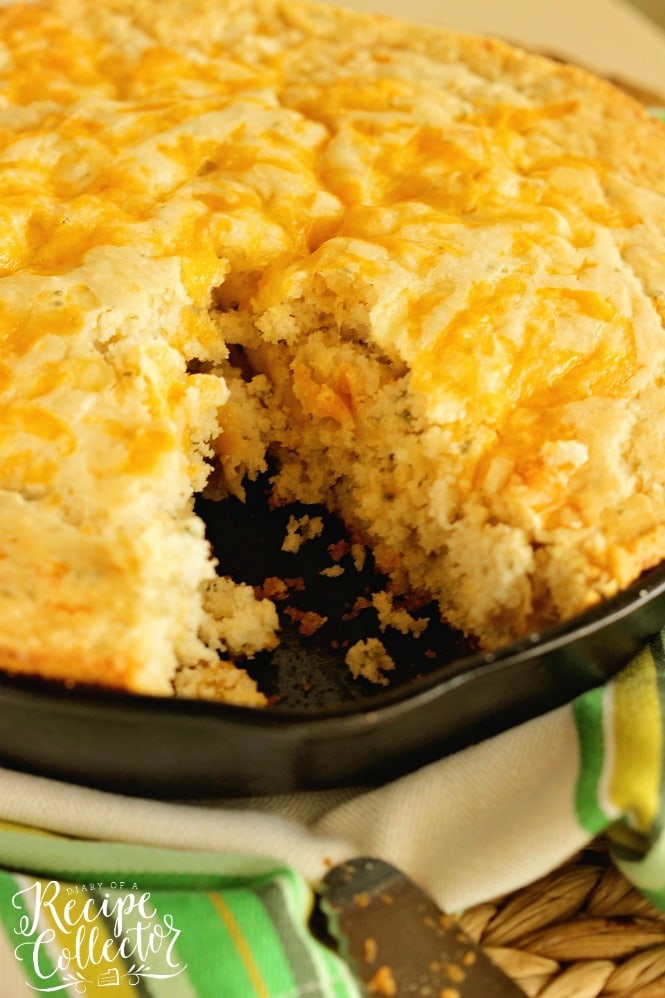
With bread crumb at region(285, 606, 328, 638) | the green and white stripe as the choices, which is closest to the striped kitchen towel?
the green and white stripe

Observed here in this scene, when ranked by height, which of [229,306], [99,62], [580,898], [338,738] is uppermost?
[99,62]

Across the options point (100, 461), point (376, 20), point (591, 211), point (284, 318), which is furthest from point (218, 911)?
point (376, 20)

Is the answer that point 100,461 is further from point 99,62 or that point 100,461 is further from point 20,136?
point 99,62

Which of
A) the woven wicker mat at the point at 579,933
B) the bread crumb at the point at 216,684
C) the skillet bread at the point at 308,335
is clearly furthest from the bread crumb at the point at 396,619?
the woven wicker mat at the point at 579,933

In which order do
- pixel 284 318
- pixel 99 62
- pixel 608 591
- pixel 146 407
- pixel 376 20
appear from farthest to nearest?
pixel 376 20
pixel 99 62
pixel 284 318
pixel 146 407
pixel 608 591

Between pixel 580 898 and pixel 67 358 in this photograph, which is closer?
pixel 580 898

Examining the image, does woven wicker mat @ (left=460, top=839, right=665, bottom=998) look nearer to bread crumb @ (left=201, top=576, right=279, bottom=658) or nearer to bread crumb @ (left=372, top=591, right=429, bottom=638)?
bread crumb @ (left=372, top=591, right=429, bottom=638)

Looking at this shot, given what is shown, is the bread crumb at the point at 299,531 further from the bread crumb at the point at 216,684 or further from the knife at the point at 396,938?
the knife at the point at 396,938

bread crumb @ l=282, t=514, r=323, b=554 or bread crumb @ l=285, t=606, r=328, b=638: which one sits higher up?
bread crumb @ l=282, t=514, r=323, b=554
